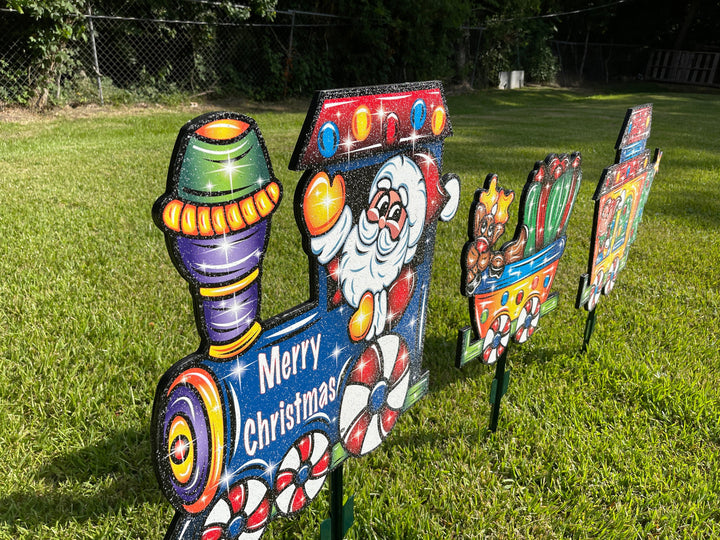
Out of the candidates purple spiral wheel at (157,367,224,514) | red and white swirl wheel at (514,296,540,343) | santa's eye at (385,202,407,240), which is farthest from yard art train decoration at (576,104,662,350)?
purple spiral wheel at (157,367,224,514)

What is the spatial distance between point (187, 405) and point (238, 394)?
12 cm

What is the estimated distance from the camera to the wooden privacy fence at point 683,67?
23.5 m

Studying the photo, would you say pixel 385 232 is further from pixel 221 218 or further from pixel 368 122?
pixel 221 218

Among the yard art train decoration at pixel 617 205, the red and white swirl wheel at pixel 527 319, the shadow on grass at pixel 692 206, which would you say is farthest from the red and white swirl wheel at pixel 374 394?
the shadow on grass at pixel 692 206

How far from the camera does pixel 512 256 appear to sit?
6.23ft

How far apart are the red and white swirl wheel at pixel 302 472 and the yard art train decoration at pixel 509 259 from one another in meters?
0.65

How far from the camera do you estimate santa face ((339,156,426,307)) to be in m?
1.26

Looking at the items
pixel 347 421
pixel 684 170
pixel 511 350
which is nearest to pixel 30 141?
pixel 511 350

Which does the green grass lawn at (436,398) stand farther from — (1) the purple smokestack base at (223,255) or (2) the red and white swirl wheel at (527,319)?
(1) the purple smokestack base at (223,255)

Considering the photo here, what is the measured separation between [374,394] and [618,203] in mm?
1570

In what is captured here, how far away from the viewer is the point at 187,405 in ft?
3.18

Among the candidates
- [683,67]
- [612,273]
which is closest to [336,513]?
[612,273]

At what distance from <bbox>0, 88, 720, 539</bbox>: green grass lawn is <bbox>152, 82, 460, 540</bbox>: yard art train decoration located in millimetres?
535

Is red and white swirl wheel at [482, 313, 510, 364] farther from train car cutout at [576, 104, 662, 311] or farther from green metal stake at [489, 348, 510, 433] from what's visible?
train car cutout at [576, 104, 662, 311]
